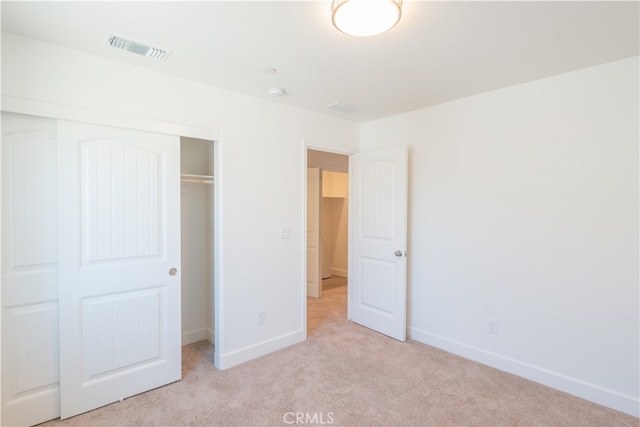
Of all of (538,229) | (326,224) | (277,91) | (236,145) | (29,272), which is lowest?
(29,272)

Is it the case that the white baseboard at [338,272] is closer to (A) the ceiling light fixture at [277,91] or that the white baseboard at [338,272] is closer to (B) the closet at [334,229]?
(B) the closet at [334,229]

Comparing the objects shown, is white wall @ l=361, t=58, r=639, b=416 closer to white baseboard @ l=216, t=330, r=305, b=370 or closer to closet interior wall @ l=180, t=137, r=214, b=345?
white baseboard @ l=216, t=330, r=305, b=370

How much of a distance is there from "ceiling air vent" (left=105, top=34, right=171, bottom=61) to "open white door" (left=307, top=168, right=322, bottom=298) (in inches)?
119

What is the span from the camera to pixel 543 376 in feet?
8.54

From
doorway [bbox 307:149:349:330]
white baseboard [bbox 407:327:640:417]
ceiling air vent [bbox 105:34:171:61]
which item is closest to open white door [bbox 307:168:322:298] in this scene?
doorway [bbox 307:149:349:330]

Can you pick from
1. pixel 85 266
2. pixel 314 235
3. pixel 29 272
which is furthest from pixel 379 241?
pixel 29 272

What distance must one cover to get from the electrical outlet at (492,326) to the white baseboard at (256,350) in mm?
1807

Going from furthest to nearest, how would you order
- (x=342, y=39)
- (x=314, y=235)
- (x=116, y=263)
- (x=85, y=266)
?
(x=314, y=235) → (x=116, y=263) → (x=85, y=266) → (x=342, y=39)

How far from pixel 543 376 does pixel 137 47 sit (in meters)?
3.85

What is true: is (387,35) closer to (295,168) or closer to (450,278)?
(295,168)

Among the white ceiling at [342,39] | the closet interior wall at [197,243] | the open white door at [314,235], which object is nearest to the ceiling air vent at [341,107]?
the white ceiling at [342,39]

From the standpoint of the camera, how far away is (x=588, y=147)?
2.39 metres

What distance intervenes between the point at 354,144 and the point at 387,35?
2037 millimetres

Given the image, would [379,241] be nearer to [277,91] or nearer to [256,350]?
[256,350]
